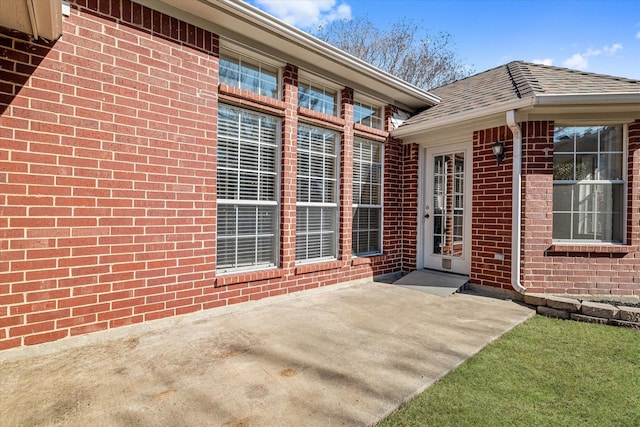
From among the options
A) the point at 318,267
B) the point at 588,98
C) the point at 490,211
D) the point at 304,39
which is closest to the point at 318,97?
the point at 304,39

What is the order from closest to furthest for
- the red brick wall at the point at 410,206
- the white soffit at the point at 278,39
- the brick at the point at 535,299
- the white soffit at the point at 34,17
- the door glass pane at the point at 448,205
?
1. the white soffit at the point at 34,17
2. the white soffit at the point at 278,39
3. the brick at the point at 535,299
4. the door glass pane at the point at 448,205
5. the red brick wall at the point at 410,206

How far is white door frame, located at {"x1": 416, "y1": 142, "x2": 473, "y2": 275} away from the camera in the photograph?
5.76 meters

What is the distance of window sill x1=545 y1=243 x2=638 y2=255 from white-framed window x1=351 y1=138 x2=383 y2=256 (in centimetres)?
279

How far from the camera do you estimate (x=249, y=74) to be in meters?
4.49

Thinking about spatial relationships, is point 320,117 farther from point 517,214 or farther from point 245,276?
point 517,214

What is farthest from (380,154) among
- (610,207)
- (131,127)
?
(131,127)

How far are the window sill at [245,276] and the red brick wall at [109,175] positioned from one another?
0.06 ft

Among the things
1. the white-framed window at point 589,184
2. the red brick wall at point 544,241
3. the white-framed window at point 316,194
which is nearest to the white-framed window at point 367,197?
the white-framed window at point 316,194

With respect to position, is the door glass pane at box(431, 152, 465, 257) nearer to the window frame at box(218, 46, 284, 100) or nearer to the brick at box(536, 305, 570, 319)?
the brick at box(536, 305, 570, 319)

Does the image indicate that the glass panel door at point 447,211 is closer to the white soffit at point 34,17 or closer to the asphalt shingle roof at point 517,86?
the asphalt shingle roof at point 517,86

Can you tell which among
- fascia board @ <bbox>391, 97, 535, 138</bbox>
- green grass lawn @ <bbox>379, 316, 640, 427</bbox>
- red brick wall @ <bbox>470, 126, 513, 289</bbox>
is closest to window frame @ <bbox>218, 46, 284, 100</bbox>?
fascia board @ <bbox>391, 97, 535, 138</bbox>

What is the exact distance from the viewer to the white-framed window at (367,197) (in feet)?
19.5

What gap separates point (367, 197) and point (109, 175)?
4187 millimetres

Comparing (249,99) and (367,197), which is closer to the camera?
(249,99)
